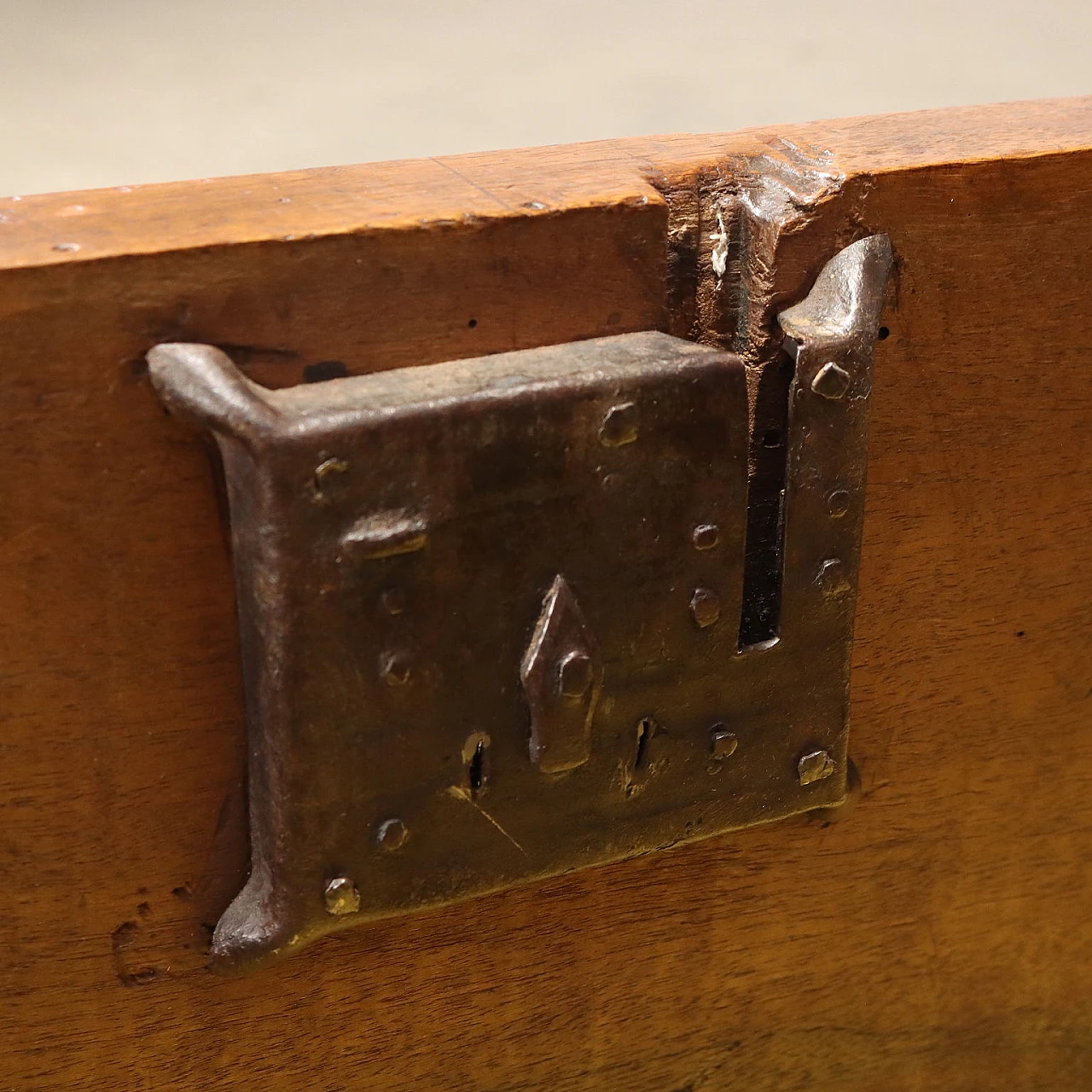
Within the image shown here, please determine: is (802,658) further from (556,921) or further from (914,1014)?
(914,1014)

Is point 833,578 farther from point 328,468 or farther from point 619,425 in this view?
point 328,468

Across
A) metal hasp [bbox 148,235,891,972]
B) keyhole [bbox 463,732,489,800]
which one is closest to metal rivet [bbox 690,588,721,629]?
metal hasp [bbox 148,235,891,972]

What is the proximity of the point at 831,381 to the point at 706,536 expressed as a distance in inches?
3.3

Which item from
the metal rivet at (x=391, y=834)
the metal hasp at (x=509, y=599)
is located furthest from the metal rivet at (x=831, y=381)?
the metal rivet at (x=391, y=834)

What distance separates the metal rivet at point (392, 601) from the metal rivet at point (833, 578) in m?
0.19

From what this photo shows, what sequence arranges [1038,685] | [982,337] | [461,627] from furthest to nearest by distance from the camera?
[1038,685] < [982,337] < [461,627]

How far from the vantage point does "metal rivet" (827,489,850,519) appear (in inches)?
23.4

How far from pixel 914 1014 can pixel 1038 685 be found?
0.23 m

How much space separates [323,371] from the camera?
537mm

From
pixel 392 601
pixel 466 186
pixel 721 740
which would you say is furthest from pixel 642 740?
pixel 466 186

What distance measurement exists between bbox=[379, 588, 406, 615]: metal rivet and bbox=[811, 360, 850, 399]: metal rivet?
0.19m

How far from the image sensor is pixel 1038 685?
756 millimetres

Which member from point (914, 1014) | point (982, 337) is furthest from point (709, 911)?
point (982, 337)

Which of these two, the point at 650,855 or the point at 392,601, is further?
the point at 650,855
